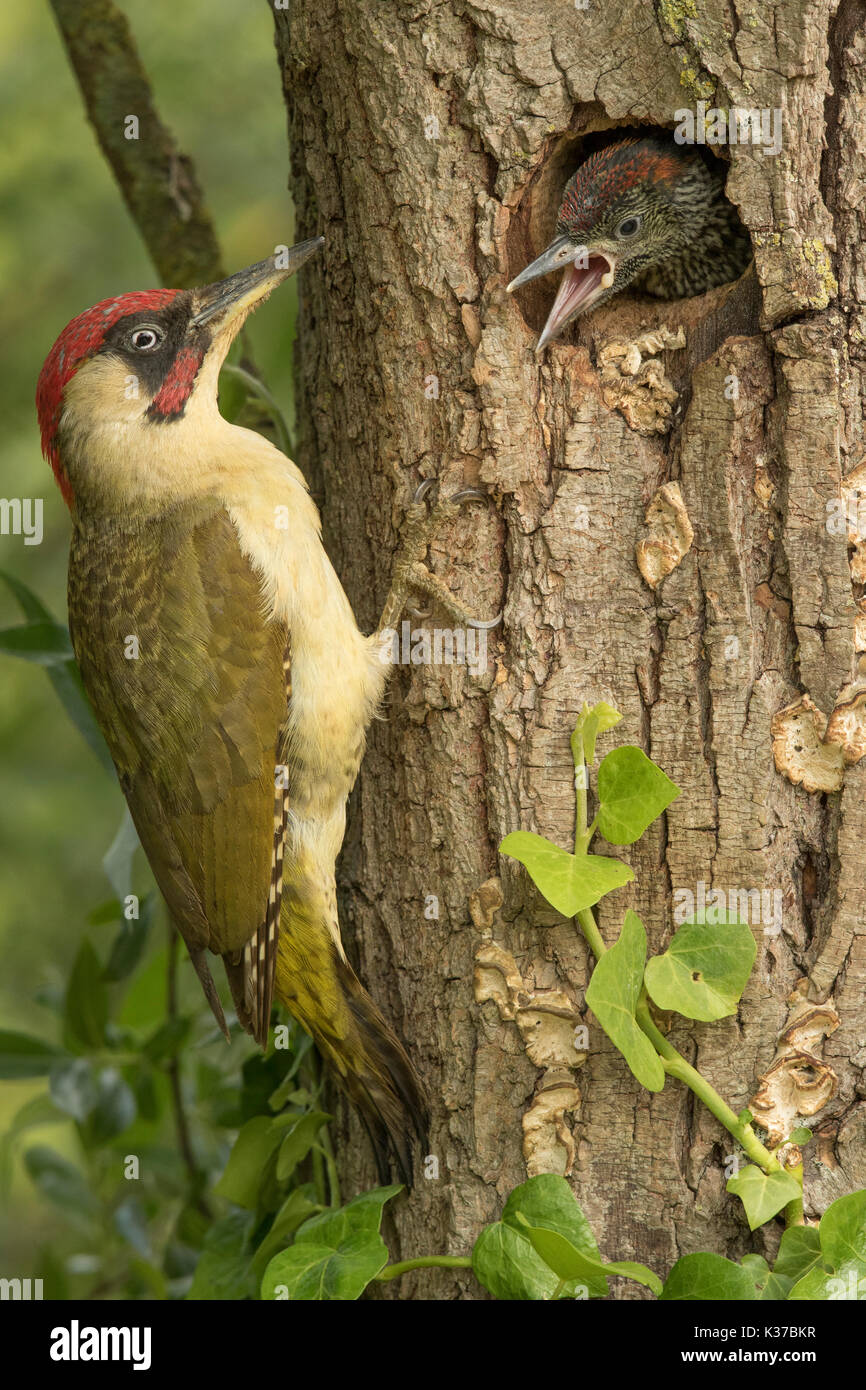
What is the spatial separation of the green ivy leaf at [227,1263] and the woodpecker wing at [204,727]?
2.21ft

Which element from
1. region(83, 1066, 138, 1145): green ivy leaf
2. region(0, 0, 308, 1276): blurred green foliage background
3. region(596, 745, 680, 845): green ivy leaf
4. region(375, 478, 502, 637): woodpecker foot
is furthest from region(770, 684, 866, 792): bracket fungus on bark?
region(0, 0, 308, 1276): blurred green foliage background

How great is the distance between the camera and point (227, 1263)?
2.89 m

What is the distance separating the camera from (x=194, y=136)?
495cm

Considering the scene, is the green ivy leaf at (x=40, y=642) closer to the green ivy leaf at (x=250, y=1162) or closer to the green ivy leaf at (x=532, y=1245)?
the green ivy leaf at (x=250, y=1162)

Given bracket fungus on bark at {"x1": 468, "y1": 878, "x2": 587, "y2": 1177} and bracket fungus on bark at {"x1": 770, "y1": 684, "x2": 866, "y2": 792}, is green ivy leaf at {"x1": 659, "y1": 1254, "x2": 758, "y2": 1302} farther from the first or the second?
bracket fungus on bark at {"x1": 770, "y1": 684, "x2": 866, "y2": 792}

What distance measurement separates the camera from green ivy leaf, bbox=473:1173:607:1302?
84.5 inches

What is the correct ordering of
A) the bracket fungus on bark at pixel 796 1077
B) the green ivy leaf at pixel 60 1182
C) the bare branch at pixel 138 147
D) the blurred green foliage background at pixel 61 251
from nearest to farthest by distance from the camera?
the bracket fungus on bark at pixel 796 1077 → the green ivy leaf at pixel 60 1182 → the bare branch at pixel 138 147 → the blurred green foliage background at pixel 61 251

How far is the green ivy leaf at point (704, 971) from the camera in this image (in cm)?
217

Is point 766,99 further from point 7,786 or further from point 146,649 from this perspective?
point 7,786

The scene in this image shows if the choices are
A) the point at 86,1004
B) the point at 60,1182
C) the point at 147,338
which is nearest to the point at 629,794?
the point at 147,338

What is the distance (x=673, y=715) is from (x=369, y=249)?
1124mm

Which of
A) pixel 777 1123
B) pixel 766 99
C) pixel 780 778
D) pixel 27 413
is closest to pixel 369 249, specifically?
pixel 766 99

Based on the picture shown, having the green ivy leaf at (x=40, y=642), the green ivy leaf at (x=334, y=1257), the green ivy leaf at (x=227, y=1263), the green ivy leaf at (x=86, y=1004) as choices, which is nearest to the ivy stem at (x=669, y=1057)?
the green ivy leaf at (x=334, y=1257)

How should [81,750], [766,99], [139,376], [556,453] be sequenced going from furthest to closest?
[81,750] → [139,376] → [556,453] → [766,99]
